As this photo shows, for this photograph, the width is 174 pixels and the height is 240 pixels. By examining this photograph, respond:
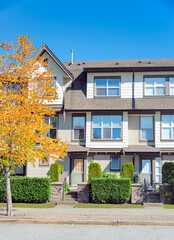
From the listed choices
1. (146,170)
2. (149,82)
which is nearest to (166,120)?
(149,82)

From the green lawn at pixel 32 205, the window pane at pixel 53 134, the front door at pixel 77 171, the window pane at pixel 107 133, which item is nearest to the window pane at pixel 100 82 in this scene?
the window pane at pixel 107 133

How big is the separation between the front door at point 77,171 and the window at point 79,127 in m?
1.79

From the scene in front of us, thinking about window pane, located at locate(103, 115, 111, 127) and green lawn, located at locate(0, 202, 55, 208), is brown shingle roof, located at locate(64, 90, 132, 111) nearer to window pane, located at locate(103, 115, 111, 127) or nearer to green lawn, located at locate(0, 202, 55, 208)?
window pane, located at locate(103, 115, 111, 127)

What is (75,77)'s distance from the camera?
1075 inches

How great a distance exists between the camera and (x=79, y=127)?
2586cm

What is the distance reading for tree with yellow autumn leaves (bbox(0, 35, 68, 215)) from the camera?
15.0 metres

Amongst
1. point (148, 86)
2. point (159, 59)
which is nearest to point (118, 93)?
point (148, 86)

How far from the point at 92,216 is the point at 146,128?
12104 millimetres

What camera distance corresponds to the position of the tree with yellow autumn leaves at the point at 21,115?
592 inches

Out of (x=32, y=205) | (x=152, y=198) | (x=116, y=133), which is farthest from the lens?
(x=116, y=133)

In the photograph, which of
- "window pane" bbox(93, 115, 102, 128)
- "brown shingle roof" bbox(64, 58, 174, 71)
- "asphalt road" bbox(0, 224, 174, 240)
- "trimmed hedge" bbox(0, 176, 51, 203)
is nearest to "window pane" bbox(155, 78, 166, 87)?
"brown shingle roof" bbox(64, 58, 174, 71)

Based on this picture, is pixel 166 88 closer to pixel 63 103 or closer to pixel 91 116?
pixel 91 116

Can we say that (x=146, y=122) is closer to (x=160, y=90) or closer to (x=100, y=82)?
(x=160, y=90)

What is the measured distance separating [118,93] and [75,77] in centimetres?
384
